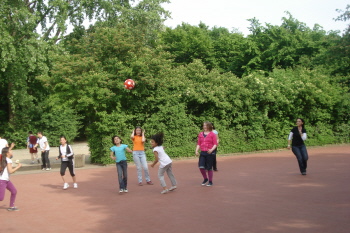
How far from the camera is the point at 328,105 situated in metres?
23.7

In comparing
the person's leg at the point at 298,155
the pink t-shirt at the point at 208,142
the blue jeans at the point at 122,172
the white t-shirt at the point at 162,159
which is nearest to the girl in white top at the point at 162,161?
the white t-shirt at the point at 162,159

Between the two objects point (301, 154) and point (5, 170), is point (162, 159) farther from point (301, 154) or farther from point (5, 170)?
point (301, 154)

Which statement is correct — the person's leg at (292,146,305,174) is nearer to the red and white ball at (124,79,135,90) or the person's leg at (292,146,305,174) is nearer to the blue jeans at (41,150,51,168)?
the red and white ball at (124,79,135,90)

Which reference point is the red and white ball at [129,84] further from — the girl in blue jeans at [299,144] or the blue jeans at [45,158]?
the girl in blue jeans at [299,144]

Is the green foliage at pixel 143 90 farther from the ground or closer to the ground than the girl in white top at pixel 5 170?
farther from the ground

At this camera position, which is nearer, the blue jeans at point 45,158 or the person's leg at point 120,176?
the person's leg at point 120,176

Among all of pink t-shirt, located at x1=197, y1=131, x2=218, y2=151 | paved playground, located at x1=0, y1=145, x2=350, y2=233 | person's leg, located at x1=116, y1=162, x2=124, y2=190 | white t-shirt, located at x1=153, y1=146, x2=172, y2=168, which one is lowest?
paved playground, located at x1=0, y1=145, x2=350, y2=233

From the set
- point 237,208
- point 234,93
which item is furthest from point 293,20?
point 237,208

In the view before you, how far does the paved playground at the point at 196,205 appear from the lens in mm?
6992

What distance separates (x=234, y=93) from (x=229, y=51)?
22.3 m

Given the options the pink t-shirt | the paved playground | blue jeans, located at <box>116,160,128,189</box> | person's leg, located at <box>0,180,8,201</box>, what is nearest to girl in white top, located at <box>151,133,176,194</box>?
the paved playground

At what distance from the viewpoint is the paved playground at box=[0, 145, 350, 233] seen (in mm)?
6992

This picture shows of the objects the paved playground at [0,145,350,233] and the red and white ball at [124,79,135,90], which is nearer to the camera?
the paved playground at [0,145,350,233]

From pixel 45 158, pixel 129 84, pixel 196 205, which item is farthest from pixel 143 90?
pixel 196 205
